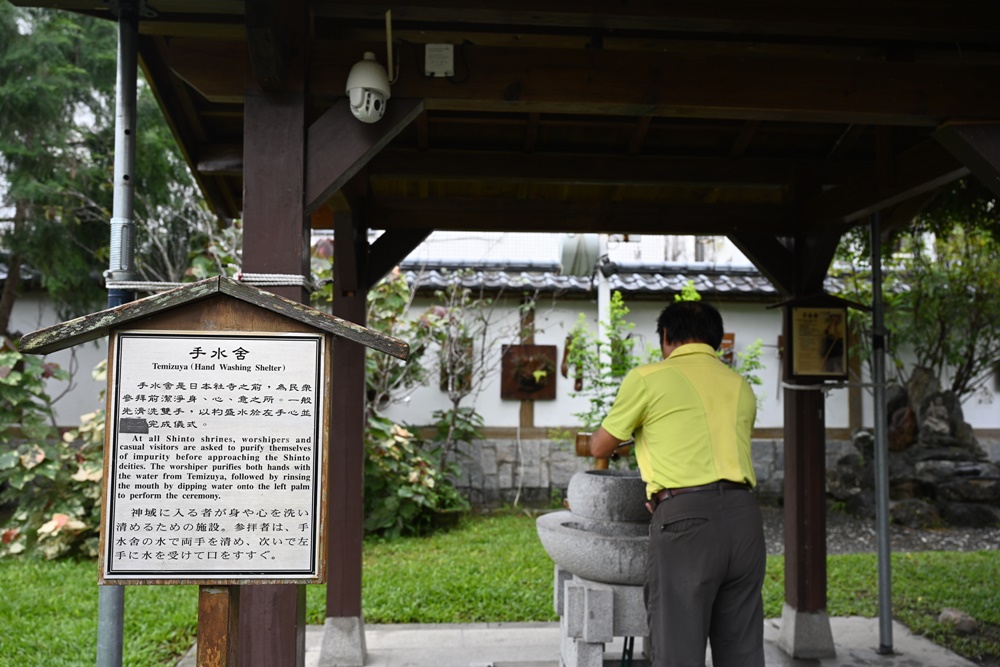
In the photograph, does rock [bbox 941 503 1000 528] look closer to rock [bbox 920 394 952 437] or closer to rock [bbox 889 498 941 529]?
rock [bbox 889 498 941 529]

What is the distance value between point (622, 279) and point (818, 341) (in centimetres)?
606

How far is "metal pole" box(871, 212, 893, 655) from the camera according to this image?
16.2 feet

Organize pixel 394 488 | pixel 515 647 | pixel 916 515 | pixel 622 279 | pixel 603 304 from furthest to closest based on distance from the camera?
pixel 622 279, pixel 603 304, pixel 916 515, pixel 394 488, pixel 515 647

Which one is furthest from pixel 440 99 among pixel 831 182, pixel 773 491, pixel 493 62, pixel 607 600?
pixel 773 491

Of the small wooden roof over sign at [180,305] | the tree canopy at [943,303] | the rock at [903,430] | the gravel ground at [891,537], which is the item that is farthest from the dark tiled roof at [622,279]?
the small wooden roof over sign at [180,305]

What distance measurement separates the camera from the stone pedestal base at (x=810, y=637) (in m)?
4.95

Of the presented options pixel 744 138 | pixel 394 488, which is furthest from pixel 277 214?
pixel 394 488

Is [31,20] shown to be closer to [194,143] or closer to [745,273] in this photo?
[194,143]

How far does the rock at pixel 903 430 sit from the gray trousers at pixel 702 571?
28.2 feet

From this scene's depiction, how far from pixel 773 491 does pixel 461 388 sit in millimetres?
4524

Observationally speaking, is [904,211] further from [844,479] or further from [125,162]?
[844,479]

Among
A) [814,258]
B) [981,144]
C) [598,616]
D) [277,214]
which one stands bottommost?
[598,616]

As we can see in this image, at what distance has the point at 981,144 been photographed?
3.02 meters

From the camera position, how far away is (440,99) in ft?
9.65
